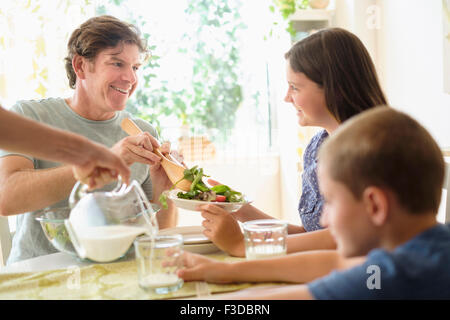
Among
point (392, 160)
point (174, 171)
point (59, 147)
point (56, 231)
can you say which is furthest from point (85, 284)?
point (392, 160)

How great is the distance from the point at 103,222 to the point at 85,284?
19 cm

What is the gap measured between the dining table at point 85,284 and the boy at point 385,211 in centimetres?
17

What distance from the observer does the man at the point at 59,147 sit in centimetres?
82

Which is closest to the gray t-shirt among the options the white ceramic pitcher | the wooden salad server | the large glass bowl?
the wooden salad server

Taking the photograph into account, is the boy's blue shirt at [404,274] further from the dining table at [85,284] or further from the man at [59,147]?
the man at [59,147]

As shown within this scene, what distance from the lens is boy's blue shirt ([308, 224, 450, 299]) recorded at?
2.10ft

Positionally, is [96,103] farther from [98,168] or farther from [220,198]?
[98,168]

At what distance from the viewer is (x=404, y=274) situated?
64 cm

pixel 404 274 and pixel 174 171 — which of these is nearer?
pixel 404 274

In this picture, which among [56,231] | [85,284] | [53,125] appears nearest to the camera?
[85,284]

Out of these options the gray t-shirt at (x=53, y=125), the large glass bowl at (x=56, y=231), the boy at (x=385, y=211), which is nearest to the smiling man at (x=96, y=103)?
the gray t-shirt at (x=53, y=125)

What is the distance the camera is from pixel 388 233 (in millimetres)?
720
